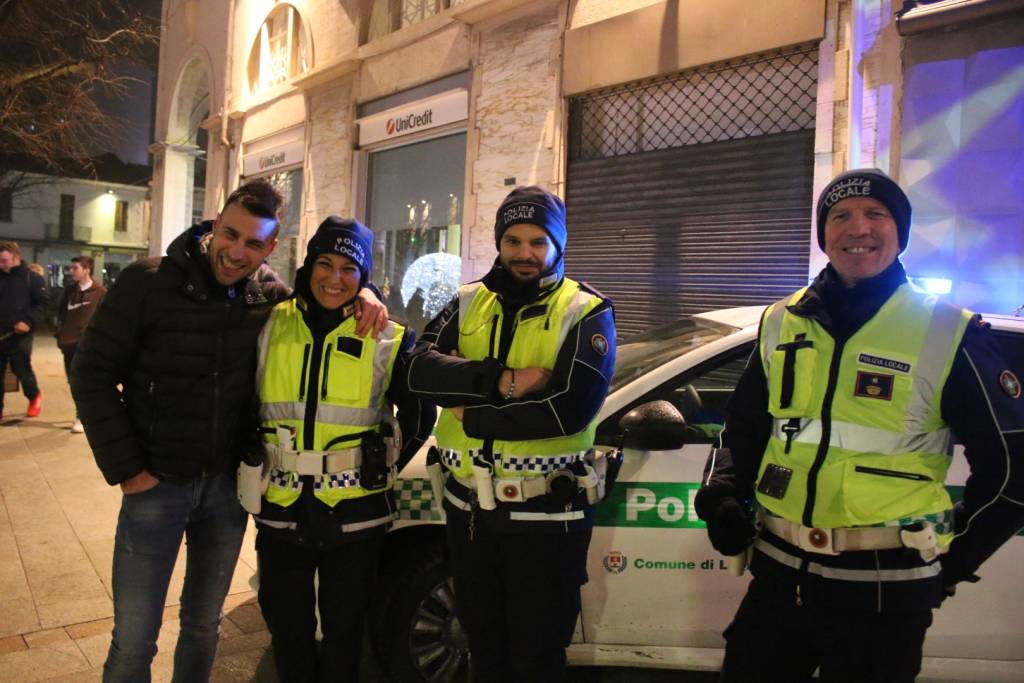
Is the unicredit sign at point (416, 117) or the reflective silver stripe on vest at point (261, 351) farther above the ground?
the unicredit sign at point (416, 117)

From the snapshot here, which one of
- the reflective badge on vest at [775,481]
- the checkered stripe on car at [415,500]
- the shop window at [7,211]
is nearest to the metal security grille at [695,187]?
the checkered stripe on car at [415,500]

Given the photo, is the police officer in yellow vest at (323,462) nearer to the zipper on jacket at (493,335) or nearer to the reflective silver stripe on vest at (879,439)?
the zipper on jacket at (493,335)

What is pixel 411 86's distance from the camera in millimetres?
9953

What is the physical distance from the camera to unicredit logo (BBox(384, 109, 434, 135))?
9.66m

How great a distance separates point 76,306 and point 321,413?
6360 mm

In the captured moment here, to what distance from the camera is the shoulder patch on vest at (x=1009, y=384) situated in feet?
5.57

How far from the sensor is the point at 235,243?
227cm

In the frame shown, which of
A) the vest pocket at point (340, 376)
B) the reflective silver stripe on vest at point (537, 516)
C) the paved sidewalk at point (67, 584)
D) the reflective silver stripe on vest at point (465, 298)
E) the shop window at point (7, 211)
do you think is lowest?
the paved sidewalk at point (67, 584)

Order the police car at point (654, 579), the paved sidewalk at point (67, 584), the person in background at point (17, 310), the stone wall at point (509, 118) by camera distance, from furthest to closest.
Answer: the stone wall at point (509, 118) < the person in background at point (17, 310) < the paved sidewalk at point (67, 584) < the police car at point (654, 579)

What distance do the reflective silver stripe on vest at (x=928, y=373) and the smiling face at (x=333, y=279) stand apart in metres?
1.59

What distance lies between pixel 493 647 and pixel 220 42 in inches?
600

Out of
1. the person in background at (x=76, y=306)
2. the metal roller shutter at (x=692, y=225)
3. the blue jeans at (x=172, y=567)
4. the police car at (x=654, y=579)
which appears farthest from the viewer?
the person in background at (x=76, y=306)

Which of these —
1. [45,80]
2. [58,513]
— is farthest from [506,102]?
[45,80]

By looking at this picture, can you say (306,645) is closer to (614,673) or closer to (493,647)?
(493,647)
